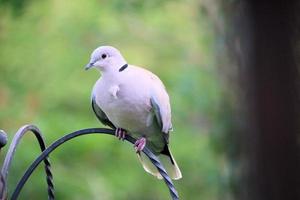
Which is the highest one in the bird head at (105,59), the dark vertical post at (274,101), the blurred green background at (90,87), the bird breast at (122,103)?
the dark vertical post at (274,101)

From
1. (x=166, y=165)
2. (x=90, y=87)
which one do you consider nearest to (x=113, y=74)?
(x=166, y=165)

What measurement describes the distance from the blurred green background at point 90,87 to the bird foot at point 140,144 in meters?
1.81

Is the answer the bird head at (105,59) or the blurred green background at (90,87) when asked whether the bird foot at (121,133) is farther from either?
the blurred green background at (90,87)

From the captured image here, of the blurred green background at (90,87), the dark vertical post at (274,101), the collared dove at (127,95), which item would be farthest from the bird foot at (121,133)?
the blurred green background at (90,87)

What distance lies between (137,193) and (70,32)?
4.27ft

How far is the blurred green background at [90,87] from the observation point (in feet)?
13.2

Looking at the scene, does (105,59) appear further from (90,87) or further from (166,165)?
(90,87)

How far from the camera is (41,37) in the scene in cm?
435

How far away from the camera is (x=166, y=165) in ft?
7.24

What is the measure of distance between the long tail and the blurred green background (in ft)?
5.20

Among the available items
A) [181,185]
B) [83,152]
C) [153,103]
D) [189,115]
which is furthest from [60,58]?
[153,103]

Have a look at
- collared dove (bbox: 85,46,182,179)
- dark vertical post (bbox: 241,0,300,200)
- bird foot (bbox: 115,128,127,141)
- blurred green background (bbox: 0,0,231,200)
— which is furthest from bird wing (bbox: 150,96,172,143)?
blurred green background (bbox: 0,0,231,200)

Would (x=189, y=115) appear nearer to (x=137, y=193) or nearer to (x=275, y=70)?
(x=137, y=193)

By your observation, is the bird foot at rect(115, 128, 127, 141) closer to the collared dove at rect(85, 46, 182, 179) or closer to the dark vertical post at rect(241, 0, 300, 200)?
the collared dove at rect(85, 46, 182, 179)
